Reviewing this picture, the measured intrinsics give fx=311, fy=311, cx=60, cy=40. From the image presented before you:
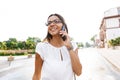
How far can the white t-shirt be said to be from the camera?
2606mm

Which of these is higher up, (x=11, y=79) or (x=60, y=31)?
(x=60, y=31)

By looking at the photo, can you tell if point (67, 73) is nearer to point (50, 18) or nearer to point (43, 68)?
point (43, 68)

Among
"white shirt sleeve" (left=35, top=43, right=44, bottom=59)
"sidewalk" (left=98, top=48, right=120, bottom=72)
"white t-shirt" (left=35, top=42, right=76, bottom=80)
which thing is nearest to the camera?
"white t-shirt" (left=35, top=42, right=76, bottom=80)

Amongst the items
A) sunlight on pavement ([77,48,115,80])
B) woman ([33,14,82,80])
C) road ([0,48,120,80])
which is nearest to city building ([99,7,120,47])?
sunlight on pavement ([77,48,115,80])

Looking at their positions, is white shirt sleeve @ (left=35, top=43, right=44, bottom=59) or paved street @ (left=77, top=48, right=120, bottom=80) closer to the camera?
white shirt sleeve @ (left=35, top=43, right=44, bottom=59)

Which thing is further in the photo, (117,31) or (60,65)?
(117,31)

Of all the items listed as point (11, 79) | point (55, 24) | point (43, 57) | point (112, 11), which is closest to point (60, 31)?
point (55, 24)

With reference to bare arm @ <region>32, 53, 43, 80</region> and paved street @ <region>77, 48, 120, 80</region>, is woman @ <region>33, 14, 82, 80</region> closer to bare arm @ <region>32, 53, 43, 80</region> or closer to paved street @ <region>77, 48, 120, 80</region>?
bare arm @ <region>32, 53, 43, 80</region>

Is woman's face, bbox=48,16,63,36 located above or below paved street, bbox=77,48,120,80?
above

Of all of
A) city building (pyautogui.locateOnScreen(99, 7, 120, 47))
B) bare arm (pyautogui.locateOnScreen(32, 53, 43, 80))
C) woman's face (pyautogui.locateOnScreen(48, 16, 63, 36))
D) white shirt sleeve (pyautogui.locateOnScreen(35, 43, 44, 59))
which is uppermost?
woman's face (pyautogui.locateOnScreen(48, 16, 63, 36))

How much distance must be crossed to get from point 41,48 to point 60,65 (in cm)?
24

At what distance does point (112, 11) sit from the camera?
99250 mm

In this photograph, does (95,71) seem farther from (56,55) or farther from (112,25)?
(112,25)

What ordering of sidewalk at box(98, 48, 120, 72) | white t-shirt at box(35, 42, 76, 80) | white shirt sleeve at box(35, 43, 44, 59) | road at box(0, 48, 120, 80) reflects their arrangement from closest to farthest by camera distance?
white t-shirt at box(35, 42, 76, 80)
white shirt sleeve at box(35, 43, 44, 59)
road at box(0, 48, 120, 80)
sidewalk at box(98, 48, 120, 72)
